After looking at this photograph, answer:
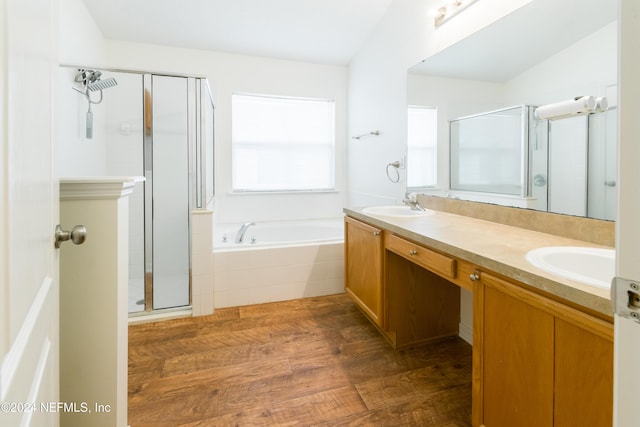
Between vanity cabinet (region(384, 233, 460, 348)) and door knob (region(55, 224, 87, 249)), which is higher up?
door knob (region(55, 224, 87, 249))

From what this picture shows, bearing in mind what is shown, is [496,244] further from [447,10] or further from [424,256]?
[447,10]

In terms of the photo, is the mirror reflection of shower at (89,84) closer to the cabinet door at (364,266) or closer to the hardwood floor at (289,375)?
the hardwood floor at (289,375)

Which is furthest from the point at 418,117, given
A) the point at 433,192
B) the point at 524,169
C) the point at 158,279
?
the point at 158,279

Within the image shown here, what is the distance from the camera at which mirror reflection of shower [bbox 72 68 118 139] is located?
2418 millimetres

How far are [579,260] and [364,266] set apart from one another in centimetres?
114

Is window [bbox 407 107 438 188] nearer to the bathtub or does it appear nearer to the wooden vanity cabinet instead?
the bathtub

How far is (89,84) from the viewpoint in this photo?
2.48m

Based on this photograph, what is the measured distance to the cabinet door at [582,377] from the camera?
73 centimetres

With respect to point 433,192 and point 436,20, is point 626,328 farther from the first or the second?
point 436,20

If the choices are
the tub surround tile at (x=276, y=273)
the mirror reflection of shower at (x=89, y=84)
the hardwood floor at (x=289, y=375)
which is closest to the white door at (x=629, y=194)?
the hardwood floor at (x=289, y=375)

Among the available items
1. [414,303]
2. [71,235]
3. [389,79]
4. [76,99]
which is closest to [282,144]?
[389,79]

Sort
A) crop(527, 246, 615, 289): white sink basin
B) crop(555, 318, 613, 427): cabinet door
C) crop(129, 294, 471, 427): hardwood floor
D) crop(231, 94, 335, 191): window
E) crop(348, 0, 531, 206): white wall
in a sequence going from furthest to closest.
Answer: crop(231, 94, 335, 191): window
crop(348, 0, 531, 206): white wall
crop(129, 294, 471, 427): hardwood floor
crop(527, 246, 615, 289): white sink basin
crop(555, 318, 613, 427): cabinet door

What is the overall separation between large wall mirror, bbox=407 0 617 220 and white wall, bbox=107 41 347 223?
64.3 inches

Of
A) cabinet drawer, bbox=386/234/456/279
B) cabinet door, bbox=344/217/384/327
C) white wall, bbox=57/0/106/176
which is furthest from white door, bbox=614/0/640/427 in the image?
white wall, bbox=57/0/106/176
